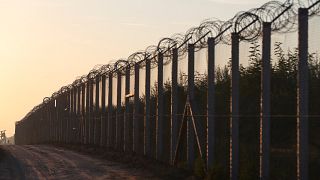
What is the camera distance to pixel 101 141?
124 ft

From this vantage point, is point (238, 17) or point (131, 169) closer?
point (238, 17)

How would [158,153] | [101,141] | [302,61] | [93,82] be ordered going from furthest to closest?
[93,82]
[101,141]
[158,153]
[302,61]

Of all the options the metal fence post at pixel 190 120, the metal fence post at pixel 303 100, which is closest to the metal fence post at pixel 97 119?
Answer: the metal fence post at pixel 190 120

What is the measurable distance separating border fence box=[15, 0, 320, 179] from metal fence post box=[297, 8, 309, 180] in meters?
0.02

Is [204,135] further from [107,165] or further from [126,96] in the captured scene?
[126,96]

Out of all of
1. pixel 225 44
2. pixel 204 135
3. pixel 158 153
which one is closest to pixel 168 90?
pixel 158 153

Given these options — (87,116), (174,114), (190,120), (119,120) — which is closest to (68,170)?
(174,114)

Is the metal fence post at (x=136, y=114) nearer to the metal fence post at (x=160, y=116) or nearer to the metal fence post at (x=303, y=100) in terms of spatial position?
the metal fence post at (x=160, y=116)

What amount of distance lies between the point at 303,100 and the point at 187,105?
750cm

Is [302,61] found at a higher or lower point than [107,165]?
higher

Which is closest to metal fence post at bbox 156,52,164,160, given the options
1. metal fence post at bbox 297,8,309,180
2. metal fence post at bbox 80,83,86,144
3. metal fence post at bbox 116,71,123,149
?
metal fence post at bbox 116,71,123,149

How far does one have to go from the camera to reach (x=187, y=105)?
2038 centimetres

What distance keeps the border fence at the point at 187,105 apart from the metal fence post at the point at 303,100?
0.06 ft

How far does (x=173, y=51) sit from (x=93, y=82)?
2077cm
